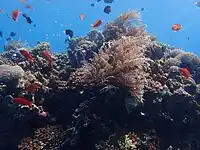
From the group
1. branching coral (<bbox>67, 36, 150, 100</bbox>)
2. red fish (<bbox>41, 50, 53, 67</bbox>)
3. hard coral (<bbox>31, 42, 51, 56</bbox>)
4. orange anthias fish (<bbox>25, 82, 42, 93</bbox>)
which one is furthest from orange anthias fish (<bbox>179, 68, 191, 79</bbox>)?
hard coral (<bbox>31, 42, 51, 56</bbox>)

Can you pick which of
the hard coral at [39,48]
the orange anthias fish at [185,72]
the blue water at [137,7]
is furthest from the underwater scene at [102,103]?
the blue water at [137,7]

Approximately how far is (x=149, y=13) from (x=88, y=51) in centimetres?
8095

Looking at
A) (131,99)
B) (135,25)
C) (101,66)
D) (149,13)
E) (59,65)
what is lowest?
(131,99)

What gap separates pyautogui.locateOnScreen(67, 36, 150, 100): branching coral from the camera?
638 centimetres

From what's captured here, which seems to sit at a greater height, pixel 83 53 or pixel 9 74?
pixel 83 53

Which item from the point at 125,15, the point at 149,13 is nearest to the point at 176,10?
the point at 149,13

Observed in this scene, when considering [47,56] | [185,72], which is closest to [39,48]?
[47,56]

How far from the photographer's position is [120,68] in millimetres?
6445

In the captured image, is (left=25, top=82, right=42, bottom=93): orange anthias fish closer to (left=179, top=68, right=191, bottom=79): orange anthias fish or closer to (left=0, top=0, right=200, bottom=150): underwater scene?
(left=0, top=0, right=200, bottom=150): underwater scene

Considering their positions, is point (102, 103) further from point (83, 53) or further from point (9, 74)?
point (83, 53)

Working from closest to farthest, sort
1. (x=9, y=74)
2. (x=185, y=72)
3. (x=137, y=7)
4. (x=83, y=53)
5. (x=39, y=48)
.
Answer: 1. (x=9, y=74)
2. (x=185, y=72)
3. (x=83, y=53)
4. (x=39, y=48)
5. (x=137, y=7)

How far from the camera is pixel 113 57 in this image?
672 cm

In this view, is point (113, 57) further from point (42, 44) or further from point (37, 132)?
point (42, 44)

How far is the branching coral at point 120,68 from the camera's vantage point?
638 cm
